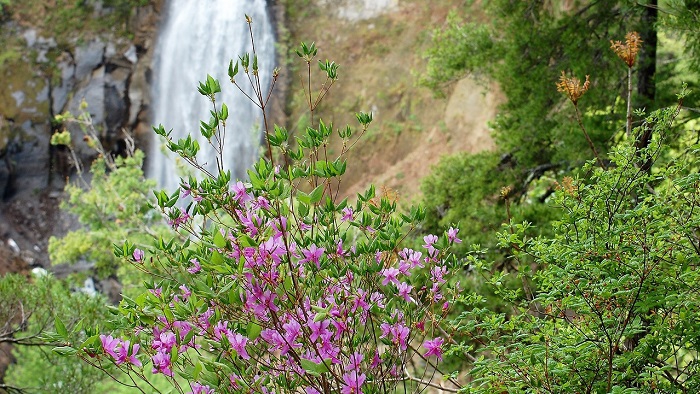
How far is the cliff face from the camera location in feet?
65.6

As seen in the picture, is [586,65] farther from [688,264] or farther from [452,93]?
[452,93]

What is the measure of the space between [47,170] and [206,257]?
2003 cm

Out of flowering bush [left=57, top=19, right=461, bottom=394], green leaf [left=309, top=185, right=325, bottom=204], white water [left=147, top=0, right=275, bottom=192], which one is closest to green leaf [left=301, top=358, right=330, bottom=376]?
flowering bush [left=57, top=19, right=461, bottom=394]

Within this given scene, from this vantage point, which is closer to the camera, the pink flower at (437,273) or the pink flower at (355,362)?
the pink flower at (355,362)

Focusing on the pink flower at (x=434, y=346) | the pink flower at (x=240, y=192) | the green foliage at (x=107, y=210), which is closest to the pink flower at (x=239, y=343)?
the pink flower at (x=240, y=192)

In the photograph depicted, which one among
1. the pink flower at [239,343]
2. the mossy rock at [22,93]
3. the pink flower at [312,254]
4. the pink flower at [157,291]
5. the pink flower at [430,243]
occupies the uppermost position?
the mossy rock at [22,93]

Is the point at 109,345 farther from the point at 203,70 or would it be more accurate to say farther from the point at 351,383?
the point at 203,70

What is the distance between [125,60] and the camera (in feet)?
67.5

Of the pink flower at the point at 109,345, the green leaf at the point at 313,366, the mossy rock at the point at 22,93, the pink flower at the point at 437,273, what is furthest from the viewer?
the mossy rock at the point at 22,93

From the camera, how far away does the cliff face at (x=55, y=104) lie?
65.6ft

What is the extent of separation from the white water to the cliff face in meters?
0.75

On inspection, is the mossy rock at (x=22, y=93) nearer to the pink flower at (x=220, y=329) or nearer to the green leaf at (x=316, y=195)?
the pink flower at (x=220, y=329)

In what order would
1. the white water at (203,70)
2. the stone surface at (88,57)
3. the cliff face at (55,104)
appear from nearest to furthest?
the white water at (203,70)
the cliff face at (55,104)
the stone surface at (88,57)

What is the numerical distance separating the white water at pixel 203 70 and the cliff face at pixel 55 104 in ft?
2.46
